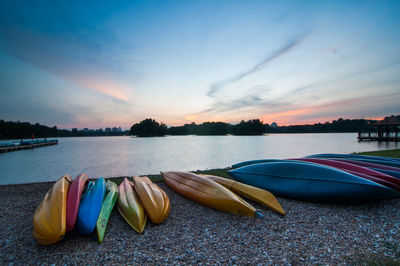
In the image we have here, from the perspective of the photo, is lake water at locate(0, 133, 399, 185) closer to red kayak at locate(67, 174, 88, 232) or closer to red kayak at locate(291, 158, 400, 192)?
red kayak at locate(67, 174, 88, 232)

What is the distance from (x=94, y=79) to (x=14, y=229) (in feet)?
40.9

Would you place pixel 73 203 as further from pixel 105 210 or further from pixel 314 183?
pixel 314 183

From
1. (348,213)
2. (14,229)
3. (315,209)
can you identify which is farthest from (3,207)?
(348,213)

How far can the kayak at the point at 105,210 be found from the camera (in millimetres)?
2625

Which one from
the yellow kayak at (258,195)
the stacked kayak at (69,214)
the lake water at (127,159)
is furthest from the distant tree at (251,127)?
the stacked kayak at (69,214)

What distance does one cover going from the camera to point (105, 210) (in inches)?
126

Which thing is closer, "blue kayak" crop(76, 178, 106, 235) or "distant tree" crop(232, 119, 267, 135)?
"blue kayak" crop(76, 178, 106, 235)

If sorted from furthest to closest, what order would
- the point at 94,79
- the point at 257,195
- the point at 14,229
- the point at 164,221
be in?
the point at 94,79 → the point at 257,195 → the point at 164,221 → the point at 14,229

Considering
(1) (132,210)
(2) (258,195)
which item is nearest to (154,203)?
(1) (132,210)

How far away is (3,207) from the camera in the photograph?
12.6 feet

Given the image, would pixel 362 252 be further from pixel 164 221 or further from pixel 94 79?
pixel 94 79

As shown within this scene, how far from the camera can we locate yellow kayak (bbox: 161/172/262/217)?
318 centimetres

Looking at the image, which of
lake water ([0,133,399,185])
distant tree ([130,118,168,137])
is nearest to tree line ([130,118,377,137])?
distant tree ([130,118,168,137])

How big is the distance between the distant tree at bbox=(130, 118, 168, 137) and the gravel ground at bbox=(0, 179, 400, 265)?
94.9m
